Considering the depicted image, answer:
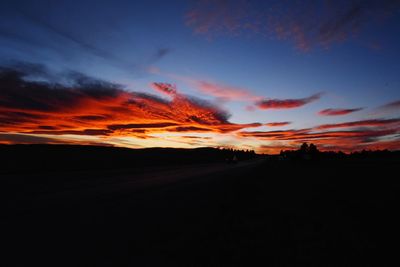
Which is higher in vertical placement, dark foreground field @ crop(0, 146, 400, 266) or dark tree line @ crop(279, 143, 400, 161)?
dark tree line @ crop(279, 143, 400, 161)

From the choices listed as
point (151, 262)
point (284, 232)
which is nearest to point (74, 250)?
point (151, 262)

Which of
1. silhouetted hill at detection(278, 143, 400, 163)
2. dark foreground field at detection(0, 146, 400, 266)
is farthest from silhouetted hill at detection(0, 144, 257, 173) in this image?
silhouetted hill at detection(278, 143, 400, 163)

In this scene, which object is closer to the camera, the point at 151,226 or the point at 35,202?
the point at 151,226

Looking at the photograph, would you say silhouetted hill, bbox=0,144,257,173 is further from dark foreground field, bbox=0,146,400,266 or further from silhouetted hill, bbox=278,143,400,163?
silhouetted hill, bbox=278,143,400,163

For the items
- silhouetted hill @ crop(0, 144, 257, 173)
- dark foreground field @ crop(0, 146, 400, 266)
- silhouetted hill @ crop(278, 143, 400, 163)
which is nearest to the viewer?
dark foreground field @ crop(0, 146, 400, 266)

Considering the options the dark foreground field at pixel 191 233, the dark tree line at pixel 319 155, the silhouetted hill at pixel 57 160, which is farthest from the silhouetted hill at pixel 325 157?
the dark foreground field at pixel 191 233

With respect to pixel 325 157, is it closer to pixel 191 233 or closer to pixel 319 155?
pixel 319 155

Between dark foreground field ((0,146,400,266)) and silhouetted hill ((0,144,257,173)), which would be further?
silhouetted hill ((0,144,257,173))

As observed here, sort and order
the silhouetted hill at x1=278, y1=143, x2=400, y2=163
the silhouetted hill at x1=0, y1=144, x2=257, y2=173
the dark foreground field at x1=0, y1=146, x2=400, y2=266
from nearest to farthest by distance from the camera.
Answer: the dark foreground field at x1=0, y1=146, x2=400, y2=266 → the silhouetted hill at x1=0, y1=144, x2=257, y2=173 → the silhouetted hill at x1=278, y1=143, x2=400, y2=163

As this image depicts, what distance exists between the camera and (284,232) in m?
8.66

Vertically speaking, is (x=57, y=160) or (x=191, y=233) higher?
(x=57, y=160)

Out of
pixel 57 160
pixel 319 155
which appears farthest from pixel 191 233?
pixel 319 155

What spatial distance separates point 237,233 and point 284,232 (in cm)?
139

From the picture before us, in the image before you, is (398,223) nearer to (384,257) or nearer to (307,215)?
(307,215)
